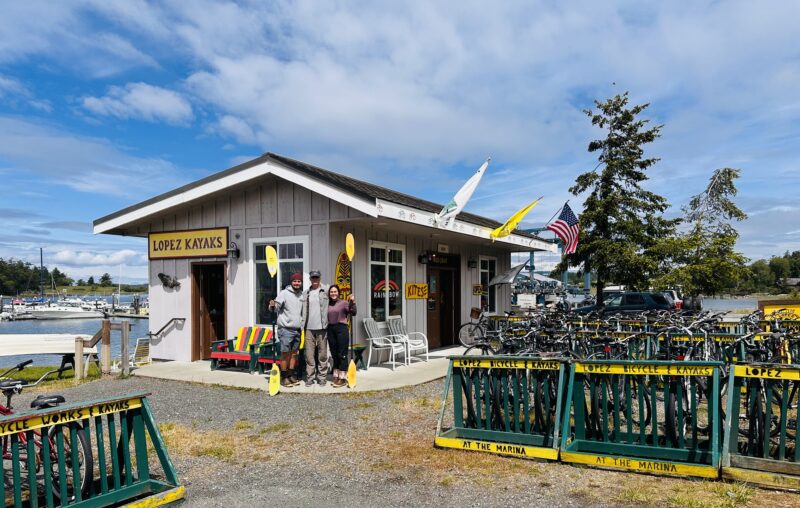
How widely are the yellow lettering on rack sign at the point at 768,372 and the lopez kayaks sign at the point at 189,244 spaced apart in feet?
28.0

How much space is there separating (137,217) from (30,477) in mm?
7976

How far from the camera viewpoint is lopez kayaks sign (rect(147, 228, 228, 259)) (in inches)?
411

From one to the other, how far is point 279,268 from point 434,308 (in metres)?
4.40

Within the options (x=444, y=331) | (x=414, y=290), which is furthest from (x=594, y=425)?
(x=444, y=331)

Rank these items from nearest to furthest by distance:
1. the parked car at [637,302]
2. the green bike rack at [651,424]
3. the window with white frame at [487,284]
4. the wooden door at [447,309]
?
1. the green bike rack at [651,424]
2. the wooden door at [447,309]
3. the window with white frame at [487,284]
4. the parked car at [637,302]

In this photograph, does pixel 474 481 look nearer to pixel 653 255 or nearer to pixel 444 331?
pixel 444 331

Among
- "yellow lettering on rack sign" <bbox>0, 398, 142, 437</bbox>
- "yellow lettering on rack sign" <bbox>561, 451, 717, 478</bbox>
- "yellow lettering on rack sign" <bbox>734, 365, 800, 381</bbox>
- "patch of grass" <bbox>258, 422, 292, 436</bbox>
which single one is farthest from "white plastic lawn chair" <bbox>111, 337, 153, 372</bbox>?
"yellow lettering on rack sign" <bbox>734, 365, 800, 381</bbox>

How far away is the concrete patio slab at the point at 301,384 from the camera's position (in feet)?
27.5

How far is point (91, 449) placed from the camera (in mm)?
4031

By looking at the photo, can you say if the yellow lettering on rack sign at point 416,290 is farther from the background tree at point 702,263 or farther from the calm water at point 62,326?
the calm water at point 62,326

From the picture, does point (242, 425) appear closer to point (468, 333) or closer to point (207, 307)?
point (207, 307)

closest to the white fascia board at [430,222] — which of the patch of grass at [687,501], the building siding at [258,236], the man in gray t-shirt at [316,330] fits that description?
the building siding at [258,236]

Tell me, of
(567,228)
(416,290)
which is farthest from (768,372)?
(567,228)

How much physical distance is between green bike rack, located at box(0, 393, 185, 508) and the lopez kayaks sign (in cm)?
630
